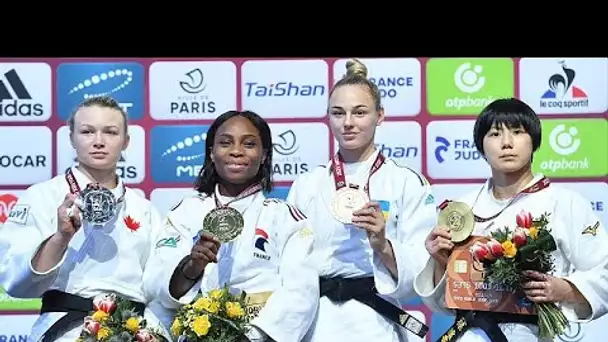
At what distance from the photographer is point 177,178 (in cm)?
558

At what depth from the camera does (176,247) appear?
418cm

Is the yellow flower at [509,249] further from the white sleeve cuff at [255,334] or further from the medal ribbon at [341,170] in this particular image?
the white sleeve cuff at [255,334]

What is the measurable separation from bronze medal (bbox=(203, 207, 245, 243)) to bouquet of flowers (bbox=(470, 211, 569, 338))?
2.79ft

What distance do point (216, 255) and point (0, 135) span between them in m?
2.01

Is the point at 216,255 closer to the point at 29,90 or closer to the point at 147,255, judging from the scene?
the point at 147,255

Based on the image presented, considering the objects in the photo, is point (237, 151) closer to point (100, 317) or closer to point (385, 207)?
point (385, 207)

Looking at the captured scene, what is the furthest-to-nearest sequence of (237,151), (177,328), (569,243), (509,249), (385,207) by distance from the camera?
(385,207), (237,151), (569,243), (177,328), (509,249)

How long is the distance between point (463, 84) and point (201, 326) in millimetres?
2344

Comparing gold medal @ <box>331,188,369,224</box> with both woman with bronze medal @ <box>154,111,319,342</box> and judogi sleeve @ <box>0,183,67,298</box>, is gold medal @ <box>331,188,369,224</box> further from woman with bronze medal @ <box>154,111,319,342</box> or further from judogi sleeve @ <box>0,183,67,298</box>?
judogi sleeve @ <box>0,183,67,298</box>

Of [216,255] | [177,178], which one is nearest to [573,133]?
[177,178]

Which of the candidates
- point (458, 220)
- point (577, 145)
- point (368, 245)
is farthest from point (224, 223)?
point (577, 145)

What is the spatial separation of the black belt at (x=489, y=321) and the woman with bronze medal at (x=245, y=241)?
0.55 m

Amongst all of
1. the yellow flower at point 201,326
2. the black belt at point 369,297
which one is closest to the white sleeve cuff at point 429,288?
the black belt at point 369,297

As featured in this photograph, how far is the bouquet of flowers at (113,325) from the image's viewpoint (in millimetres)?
3932
